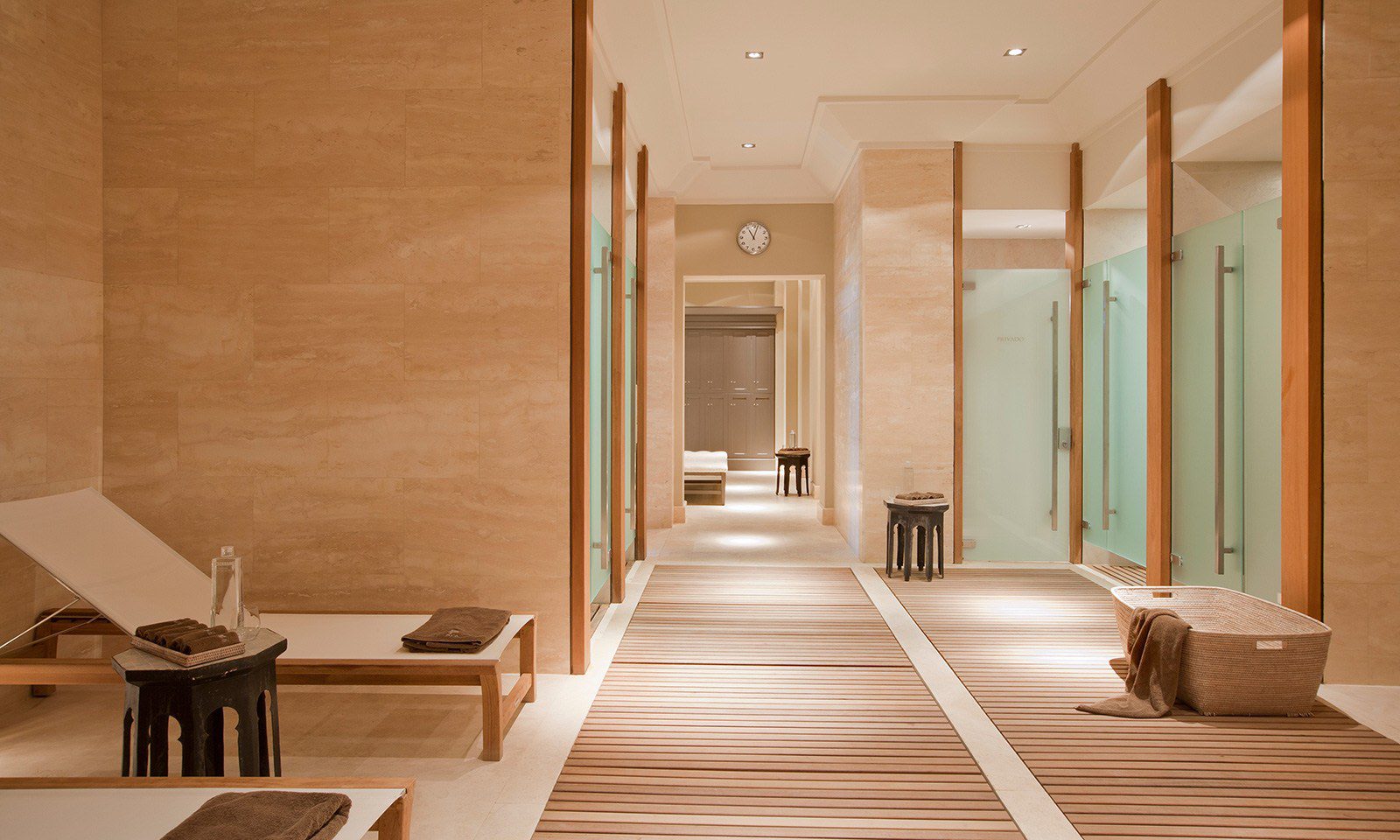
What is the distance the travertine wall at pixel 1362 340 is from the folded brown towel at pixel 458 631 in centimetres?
322

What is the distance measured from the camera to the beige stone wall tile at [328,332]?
3453 mm

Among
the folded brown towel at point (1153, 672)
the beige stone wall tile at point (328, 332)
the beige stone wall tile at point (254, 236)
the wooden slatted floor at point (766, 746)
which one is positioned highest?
the beige stone wall tile at point (254, 236)

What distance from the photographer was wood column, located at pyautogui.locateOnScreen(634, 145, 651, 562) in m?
6.15

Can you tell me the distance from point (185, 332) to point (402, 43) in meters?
1.46

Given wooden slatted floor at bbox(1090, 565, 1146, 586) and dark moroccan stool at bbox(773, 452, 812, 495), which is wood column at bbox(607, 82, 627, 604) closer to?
wooden slatted floor at bbox(1090, 565, 1146, 586)

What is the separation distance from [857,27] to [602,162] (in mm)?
1600

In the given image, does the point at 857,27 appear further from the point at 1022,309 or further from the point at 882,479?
the point at 882,479

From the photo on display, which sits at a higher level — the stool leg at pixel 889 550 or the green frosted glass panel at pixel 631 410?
the green frosted glass panel at pixel 631 410

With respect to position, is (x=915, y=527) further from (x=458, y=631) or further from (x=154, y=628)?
(x=154, y=628)

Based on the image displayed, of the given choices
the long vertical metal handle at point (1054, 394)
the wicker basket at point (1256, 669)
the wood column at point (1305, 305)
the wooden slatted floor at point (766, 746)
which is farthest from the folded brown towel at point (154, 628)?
the long vertical metal handle at point (1054, 394)

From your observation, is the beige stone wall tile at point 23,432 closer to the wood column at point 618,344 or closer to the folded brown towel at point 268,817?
the folded brown towel at point 268,817

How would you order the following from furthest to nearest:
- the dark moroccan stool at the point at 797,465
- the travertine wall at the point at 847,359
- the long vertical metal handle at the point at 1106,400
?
the dark moroccan stool at the point at 797,465, the travertine wall at the point at 847,359, the long vertical metal handle at the point at 1106,400

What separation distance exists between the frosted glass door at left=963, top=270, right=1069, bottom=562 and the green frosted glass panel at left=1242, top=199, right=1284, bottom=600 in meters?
1.82

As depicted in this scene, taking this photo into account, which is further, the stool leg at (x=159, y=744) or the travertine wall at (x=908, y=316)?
the travertine wall at (x=908, y=316)
